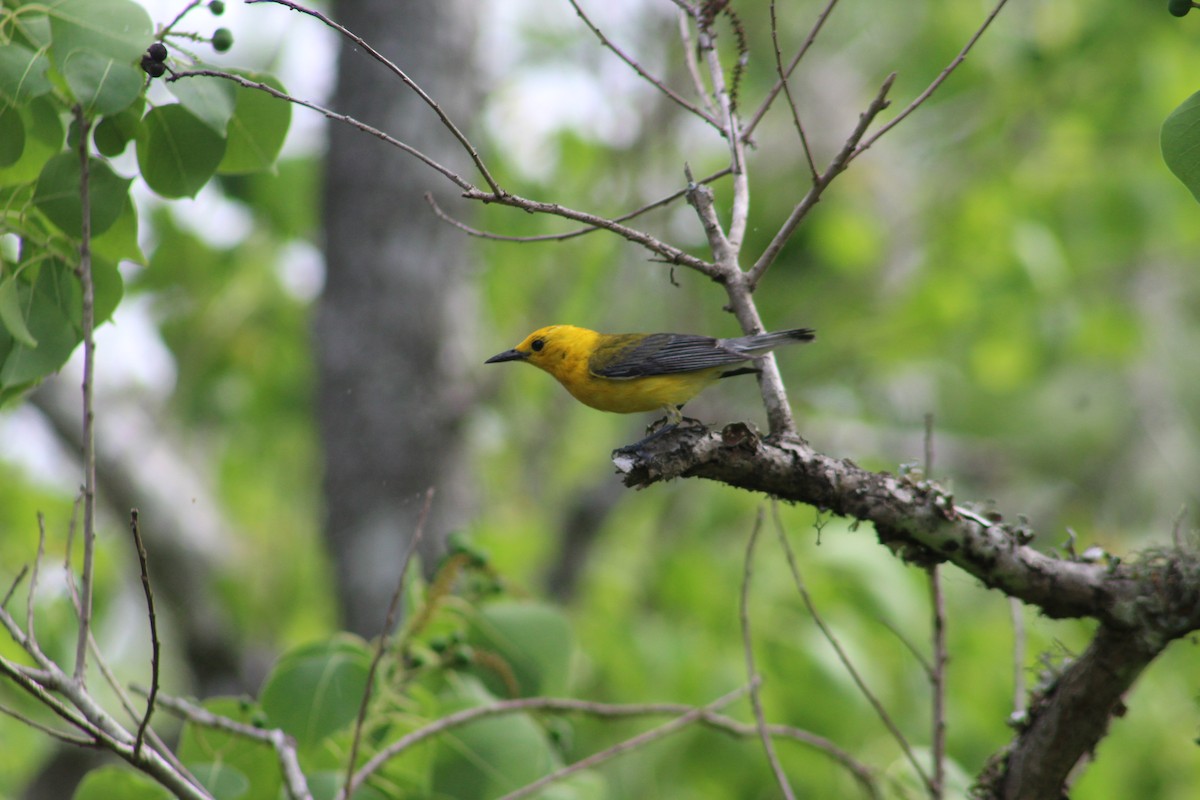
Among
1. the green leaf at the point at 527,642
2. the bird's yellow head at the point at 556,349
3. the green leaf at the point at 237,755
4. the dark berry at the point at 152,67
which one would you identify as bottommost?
the green leaf at the point at 237,755

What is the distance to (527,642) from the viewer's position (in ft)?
12.0

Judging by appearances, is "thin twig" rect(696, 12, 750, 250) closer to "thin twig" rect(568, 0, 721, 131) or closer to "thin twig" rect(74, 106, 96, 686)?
"thin twig" rect(568, 0, 721, 131)

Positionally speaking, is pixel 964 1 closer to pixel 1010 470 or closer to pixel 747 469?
pixel 1010 470

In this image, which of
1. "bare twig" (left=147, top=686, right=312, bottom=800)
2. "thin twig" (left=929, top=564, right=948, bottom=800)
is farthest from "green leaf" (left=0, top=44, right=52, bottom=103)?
"thin twig" (left=929, top=564, right=948, bottom=800)

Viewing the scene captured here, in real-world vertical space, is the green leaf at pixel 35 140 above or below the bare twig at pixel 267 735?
above

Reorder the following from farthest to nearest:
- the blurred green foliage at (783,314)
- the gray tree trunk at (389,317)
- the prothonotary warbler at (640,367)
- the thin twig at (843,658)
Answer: the blurred green foliage at (783,314)
the gray tree trunk at (389,317)
the prothonotary warbler at (640,367)
the thin twig at (843,658)

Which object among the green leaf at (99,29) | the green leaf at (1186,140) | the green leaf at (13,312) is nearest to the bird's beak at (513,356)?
the green leaf at (13,312)

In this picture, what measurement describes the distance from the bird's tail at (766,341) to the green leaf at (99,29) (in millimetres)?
1642

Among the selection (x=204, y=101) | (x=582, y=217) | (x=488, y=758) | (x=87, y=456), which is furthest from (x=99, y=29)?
(x=488, y=758)

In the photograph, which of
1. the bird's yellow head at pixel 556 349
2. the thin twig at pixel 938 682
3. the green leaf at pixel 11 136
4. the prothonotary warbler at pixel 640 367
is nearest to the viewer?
the green leaf at pixel 11 136

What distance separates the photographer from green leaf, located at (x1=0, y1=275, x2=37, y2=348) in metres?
2.48

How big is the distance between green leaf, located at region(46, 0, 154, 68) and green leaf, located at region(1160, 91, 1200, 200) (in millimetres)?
2201

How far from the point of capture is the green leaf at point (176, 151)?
2785 mm

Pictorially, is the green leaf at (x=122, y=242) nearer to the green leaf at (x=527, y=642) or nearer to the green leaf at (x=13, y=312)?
the green leaf at (x=13, y=312)
